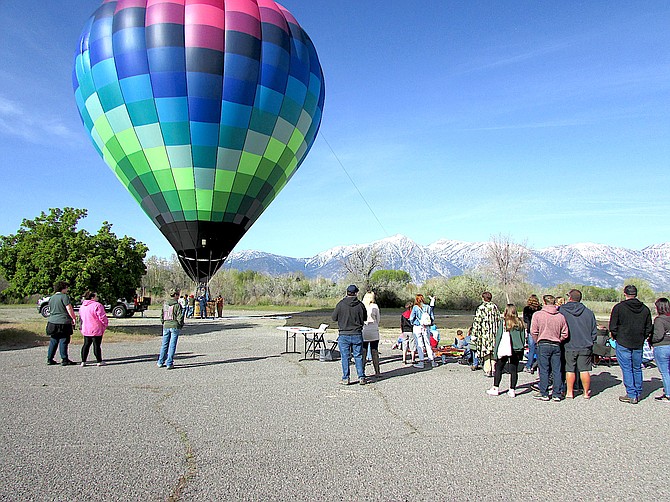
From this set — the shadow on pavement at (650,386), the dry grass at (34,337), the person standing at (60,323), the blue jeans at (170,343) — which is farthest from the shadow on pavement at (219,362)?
the shadow on pavement at (650,386)

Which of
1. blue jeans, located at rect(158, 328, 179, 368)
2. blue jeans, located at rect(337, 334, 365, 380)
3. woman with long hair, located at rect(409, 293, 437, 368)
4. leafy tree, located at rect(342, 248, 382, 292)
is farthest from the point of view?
leafy tree, located at rect(342, 248, 382, 292)

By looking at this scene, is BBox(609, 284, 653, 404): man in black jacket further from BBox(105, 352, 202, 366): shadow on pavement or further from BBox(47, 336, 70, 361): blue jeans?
BBox(47, 336, 70, 361): blue jeans

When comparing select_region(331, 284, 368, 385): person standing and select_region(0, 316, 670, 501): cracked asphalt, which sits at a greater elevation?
select_region(331, 284, 368, 385): person standing

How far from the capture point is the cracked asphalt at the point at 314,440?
13.1ft

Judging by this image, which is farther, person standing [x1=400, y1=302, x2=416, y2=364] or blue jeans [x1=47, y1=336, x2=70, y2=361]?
person standing [x1=400, y1=302, x2=416, y2=364]

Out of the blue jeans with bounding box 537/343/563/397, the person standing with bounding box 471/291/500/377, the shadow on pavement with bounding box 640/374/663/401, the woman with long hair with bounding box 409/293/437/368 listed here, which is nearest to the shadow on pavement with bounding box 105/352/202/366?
the woman with long hair with bounding box 409/293/437/368

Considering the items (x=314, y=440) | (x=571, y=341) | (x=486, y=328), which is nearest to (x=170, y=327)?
(x=314, y=440)

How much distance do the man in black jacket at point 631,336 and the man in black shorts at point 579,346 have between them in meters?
0.35

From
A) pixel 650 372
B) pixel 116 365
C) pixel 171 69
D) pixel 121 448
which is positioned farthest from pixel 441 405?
pixel 171 69

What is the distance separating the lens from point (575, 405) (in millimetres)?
6969

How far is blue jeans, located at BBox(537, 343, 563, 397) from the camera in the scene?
24.0 ft

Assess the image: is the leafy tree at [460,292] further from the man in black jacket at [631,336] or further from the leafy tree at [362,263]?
the man in black jacket at [631,336]

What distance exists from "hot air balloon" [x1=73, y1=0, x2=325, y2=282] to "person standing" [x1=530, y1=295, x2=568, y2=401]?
41.7ft

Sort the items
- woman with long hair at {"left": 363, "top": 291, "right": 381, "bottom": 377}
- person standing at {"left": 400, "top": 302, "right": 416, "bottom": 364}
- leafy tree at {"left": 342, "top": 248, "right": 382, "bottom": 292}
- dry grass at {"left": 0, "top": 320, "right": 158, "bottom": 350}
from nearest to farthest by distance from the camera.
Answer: woman with long hair at {"left": 363, "top": 291, "right": 381, "bottom": 377}, person standing at {"left": 400, "top": 302, "right": 416, "bottom": 364}, dry grass at {"left": 0, "top": 320, "right": 158, "bottom": 350}, leafy tree at {"left": 342, "top": 248, "right": 382, "bottom": 292}
